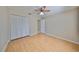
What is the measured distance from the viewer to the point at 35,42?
220 cm

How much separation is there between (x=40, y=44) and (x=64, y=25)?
0.55 metres

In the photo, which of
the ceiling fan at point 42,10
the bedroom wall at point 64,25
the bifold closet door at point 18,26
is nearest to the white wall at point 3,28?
the bifold closet door at point 18,26

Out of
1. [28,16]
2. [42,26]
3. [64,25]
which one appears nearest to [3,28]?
[28,16]

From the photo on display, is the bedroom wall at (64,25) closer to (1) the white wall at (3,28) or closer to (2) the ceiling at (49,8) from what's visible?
(2) the ceiling at (49,8)

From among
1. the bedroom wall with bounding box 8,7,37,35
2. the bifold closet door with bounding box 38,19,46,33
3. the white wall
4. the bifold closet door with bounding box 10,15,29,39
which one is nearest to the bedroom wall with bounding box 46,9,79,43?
the bifold closet door with bounding box 38,19,46,33

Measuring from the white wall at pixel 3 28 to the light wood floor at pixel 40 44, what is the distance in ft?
0.32

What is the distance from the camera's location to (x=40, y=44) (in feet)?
7.23

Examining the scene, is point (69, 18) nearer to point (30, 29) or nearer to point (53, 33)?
point (53, 33)

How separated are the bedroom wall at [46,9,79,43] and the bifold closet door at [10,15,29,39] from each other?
0.40m

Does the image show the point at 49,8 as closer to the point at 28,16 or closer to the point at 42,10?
the point at 42,10

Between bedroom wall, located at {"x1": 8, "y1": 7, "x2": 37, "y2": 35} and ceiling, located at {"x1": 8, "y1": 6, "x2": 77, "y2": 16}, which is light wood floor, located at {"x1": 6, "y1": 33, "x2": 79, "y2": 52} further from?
ceiling, located at {"x1": 8, "y1": 6, "x2": 77, "y2": 16}

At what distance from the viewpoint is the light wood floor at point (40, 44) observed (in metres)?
2.14
